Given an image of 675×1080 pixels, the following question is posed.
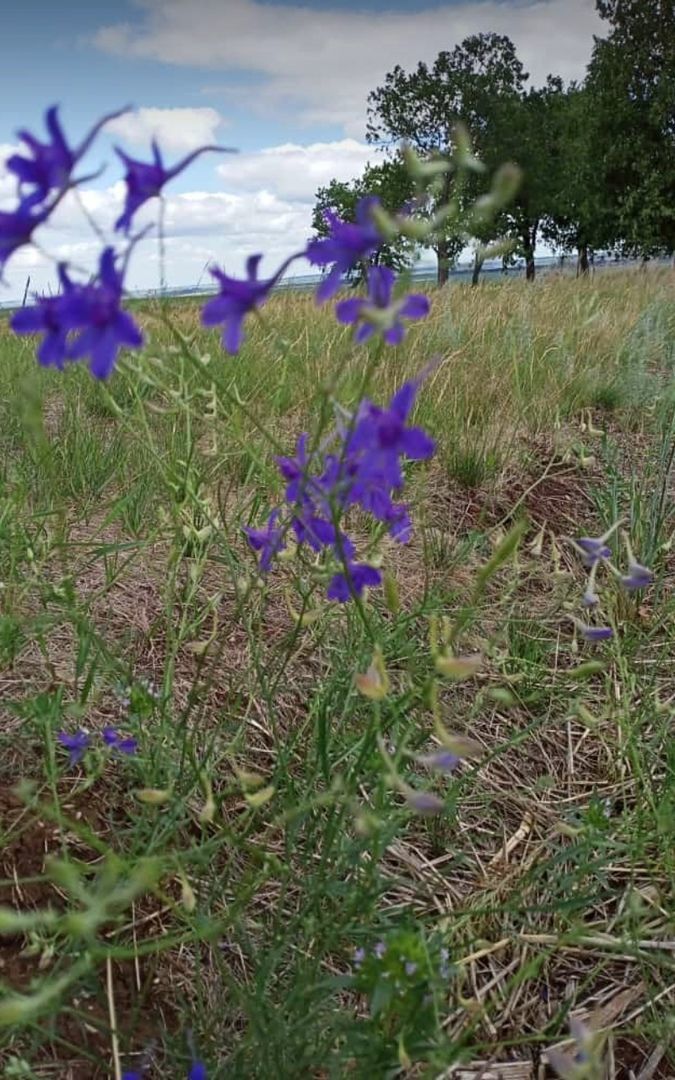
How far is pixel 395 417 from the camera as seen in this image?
92 centimetres

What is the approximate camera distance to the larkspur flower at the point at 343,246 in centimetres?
84

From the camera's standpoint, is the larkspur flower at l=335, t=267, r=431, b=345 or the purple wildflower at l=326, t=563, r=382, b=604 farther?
the purple wildflower at l=326, t=563, r=382, b=604

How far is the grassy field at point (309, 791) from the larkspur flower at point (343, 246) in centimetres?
10

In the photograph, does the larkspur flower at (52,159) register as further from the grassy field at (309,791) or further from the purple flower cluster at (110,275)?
the grassy field at (309,791)

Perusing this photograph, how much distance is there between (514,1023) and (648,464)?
84.9 inches

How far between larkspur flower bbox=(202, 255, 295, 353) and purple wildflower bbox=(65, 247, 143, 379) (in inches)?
3.4

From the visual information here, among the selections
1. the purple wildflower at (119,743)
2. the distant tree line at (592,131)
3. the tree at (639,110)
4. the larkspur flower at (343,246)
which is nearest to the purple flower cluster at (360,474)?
the larkspur flower at (343,246)

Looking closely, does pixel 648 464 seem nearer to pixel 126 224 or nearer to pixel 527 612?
pixel 527 612

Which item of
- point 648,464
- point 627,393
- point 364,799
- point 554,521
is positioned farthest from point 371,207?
point 627,393

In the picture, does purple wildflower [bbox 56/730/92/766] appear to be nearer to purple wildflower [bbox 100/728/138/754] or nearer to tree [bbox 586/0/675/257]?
purple wildflower [bbox 100/728/138/754]

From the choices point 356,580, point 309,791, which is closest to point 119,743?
point 309,791

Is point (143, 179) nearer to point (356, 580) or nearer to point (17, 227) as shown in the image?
point (17, 227)

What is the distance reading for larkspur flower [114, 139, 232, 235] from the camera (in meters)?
0.89

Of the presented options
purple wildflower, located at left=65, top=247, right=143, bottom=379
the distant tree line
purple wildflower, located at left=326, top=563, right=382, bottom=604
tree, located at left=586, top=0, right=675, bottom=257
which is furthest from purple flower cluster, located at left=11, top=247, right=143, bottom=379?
tree, located at left=586, top=0, right=675, bottom=257
